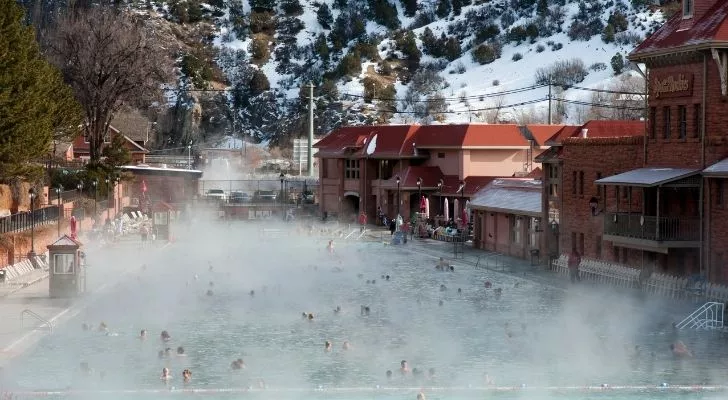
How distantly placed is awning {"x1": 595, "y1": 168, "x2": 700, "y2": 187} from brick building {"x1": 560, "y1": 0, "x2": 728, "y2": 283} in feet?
0.14

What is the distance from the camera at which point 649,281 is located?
48344mm

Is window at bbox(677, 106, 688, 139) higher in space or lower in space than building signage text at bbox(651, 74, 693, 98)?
lower

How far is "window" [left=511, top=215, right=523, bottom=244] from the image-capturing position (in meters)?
65.8

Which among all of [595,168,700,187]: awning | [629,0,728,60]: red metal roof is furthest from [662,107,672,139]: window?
[629,0,728,60]: red metal roof

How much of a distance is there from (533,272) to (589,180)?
4861 mm

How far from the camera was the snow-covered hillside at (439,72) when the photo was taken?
166125 millimetres

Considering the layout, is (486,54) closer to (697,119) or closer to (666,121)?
(666,121)

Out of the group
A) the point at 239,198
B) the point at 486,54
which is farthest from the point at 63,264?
the point at 486,54

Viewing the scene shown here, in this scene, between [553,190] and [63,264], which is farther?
[553,190]

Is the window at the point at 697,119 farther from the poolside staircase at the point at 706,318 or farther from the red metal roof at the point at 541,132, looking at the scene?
the red metal roof at the point at 541,132

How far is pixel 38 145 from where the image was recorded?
59.2 meters

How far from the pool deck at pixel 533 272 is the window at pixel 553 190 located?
325cm

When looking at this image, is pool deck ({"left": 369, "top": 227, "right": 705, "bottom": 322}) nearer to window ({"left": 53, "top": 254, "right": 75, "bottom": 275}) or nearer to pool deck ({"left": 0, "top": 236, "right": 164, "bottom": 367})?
pool deck ({"left": 0, "top": 236, "right": 164, "bottom": 367})

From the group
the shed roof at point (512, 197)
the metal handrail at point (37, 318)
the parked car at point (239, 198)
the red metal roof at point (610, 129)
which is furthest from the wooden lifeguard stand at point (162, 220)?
the metal handrail at point (37, 318)
